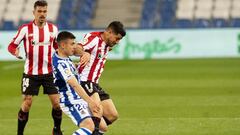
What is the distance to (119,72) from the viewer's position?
24.0 meters

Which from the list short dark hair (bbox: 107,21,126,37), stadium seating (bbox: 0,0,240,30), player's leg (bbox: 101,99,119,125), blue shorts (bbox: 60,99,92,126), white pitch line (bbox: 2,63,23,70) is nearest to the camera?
blue shorts (bbox: 60,99,92,126)

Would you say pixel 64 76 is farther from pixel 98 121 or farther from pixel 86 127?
pixel 98 121

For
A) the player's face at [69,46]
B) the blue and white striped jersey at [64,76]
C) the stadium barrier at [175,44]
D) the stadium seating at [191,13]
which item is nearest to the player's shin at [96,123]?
the blue and white striped jersey at [64,76]

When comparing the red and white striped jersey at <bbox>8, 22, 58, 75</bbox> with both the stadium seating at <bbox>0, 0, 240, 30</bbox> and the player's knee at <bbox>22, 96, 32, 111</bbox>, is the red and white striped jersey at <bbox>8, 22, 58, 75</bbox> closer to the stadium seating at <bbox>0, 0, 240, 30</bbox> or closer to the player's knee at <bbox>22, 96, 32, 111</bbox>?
the player's knee at <bbox>22, 96, 32, 111</bbox>

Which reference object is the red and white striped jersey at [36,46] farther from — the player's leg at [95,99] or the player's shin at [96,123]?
the player's shin at [96,123]

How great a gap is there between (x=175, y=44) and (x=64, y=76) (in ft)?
60.9

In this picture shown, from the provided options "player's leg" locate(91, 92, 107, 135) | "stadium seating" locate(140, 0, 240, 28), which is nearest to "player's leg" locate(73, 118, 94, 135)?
"player's leg" locate(91, 92, 107, 135)

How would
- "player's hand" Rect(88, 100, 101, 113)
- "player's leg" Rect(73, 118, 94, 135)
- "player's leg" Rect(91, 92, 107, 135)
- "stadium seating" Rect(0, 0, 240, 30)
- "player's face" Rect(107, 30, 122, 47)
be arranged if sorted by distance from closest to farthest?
"player's hand" Rect(88, 100, 101, 113), "player's leg" Rect(73, 118, 94, 135), "player's leg" Rect(91, 92, 107, 135), "player's face" Rect(107, 30, 122, 47), "stadium seating" Rect(0, 0, 240, 30)

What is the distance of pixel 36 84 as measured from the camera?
12.2 meters

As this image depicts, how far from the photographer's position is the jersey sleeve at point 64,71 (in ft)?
32.1

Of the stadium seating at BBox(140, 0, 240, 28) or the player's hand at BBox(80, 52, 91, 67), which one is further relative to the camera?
the stadium seating at BBox(140, 0, 240, 28)

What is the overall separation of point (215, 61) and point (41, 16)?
622 inches

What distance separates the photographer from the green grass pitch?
12.9 metres

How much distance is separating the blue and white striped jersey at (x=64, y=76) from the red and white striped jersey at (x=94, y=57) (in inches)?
39.7
